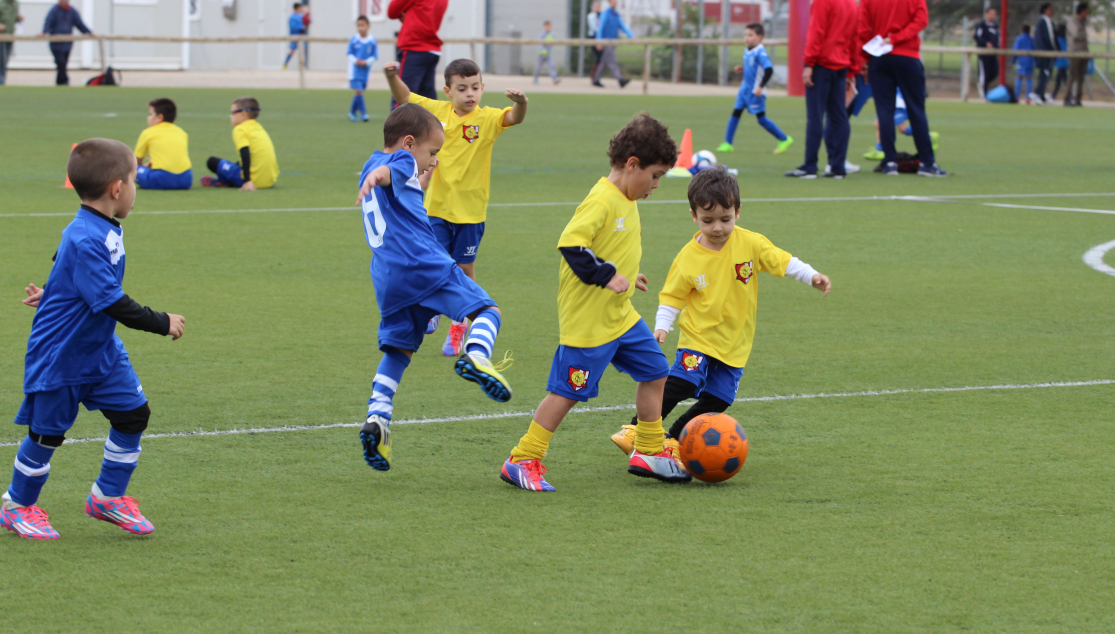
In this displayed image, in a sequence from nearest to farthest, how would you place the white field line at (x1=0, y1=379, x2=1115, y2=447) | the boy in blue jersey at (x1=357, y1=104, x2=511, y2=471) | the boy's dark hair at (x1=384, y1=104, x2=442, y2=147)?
the boy in blue jersey at (x1=357, y1=104, x2=511, y2=471)
the boy's dark hair at (x1=384, y1=104, x2=442, y2=147)
the white field line at (x1=0, y1=379, x2=1115, y2=447)

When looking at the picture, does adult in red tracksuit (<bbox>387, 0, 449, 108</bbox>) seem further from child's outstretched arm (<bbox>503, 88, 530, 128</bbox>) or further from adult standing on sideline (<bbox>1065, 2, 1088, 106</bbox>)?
adult standing on sideline (<bbox>1065, 2, 1088, 106</bbox>)

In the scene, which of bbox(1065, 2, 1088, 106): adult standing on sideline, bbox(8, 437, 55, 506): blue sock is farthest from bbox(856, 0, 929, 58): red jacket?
bbox(1065, 2, 1088, 106): adult standing on sideline

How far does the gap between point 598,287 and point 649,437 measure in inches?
27.4

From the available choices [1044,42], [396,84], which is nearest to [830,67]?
[396,84]

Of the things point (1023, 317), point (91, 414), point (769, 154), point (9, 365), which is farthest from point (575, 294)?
point (769, 154)

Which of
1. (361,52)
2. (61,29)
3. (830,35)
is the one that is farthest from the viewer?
(61,29)

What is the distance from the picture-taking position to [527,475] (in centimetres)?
477

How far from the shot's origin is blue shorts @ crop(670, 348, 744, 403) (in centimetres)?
529

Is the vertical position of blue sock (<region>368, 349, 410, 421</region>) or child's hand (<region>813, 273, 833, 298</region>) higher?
child's hand (<region>813, 273, 833, 298</region>)

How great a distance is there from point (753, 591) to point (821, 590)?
0.22 meters

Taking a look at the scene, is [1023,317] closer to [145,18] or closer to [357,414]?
[357,414]

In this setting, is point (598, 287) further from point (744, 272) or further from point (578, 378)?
point (744, 272)

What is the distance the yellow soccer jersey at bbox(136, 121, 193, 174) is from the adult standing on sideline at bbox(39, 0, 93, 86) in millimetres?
19920

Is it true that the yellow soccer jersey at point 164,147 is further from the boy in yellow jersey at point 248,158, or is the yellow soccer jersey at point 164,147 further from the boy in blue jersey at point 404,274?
the boy in blue jersey at point 404,274
